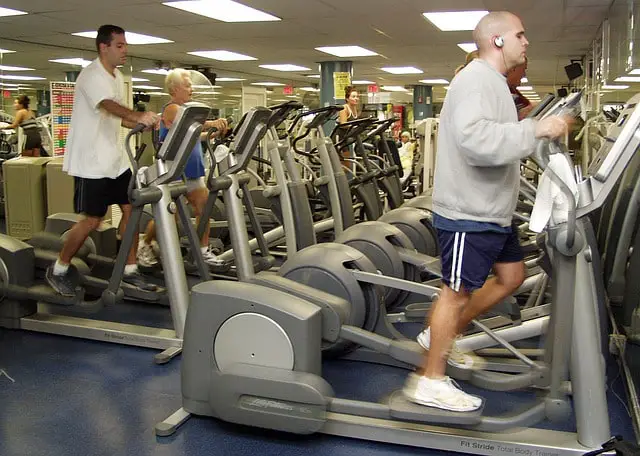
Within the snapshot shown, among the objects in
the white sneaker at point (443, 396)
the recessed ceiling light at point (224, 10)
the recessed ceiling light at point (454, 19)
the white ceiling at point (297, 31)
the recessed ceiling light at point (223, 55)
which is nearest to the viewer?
the white sneaker at point (443, 396)

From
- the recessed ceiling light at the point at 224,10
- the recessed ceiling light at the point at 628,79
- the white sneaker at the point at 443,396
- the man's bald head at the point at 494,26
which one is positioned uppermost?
the recessed ceiling light at the point at 224,10

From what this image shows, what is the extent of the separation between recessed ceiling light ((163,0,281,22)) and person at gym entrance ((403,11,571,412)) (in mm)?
4491

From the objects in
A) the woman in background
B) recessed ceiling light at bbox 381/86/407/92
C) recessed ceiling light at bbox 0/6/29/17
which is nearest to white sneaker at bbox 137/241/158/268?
recessed ceiling light at bbox 0/6/29/17

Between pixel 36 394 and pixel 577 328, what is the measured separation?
2.23 m

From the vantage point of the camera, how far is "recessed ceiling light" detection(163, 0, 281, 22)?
6227 millimetres

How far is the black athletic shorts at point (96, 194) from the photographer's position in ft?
12.0

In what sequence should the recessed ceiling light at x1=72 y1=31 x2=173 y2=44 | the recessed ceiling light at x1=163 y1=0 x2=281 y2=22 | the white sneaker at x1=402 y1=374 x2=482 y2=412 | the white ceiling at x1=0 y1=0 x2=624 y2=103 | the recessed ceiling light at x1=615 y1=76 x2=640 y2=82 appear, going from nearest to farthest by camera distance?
the white sneaker at x1=402 y1=374 x2=482 y2=412 < the recessed ceiling light at x1=615 y1=76 x2=640 y2=82 < the recessed ceiling light at x1=163 y1=0 x2=281 y2=22 < the white ceiling at x1=0 y1=0 x2=624 y2=103 < the recessed ceiling light at x1=72 y1=31 x2=173 y2=44

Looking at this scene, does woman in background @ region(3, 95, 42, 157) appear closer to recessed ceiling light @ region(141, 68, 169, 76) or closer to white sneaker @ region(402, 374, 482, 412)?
recessed ceiling light @ region(141, 68, 169, 76)

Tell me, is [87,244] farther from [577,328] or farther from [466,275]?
[577,328]

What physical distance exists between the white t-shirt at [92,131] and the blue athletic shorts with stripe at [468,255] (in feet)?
6.99

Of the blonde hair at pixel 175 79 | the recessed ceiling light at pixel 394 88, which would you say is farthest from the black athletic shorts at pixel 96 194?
the recessed ceiling light at pixel 394 88

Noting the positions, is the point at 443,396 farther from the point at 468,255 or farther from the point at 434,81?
the point at 434,81

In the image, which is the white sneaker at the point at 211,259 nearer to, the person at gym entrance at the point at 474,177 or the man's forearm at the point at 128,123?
the man's forearm at the point at 128,123

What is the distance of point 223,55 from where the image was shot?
10383 millimetres
